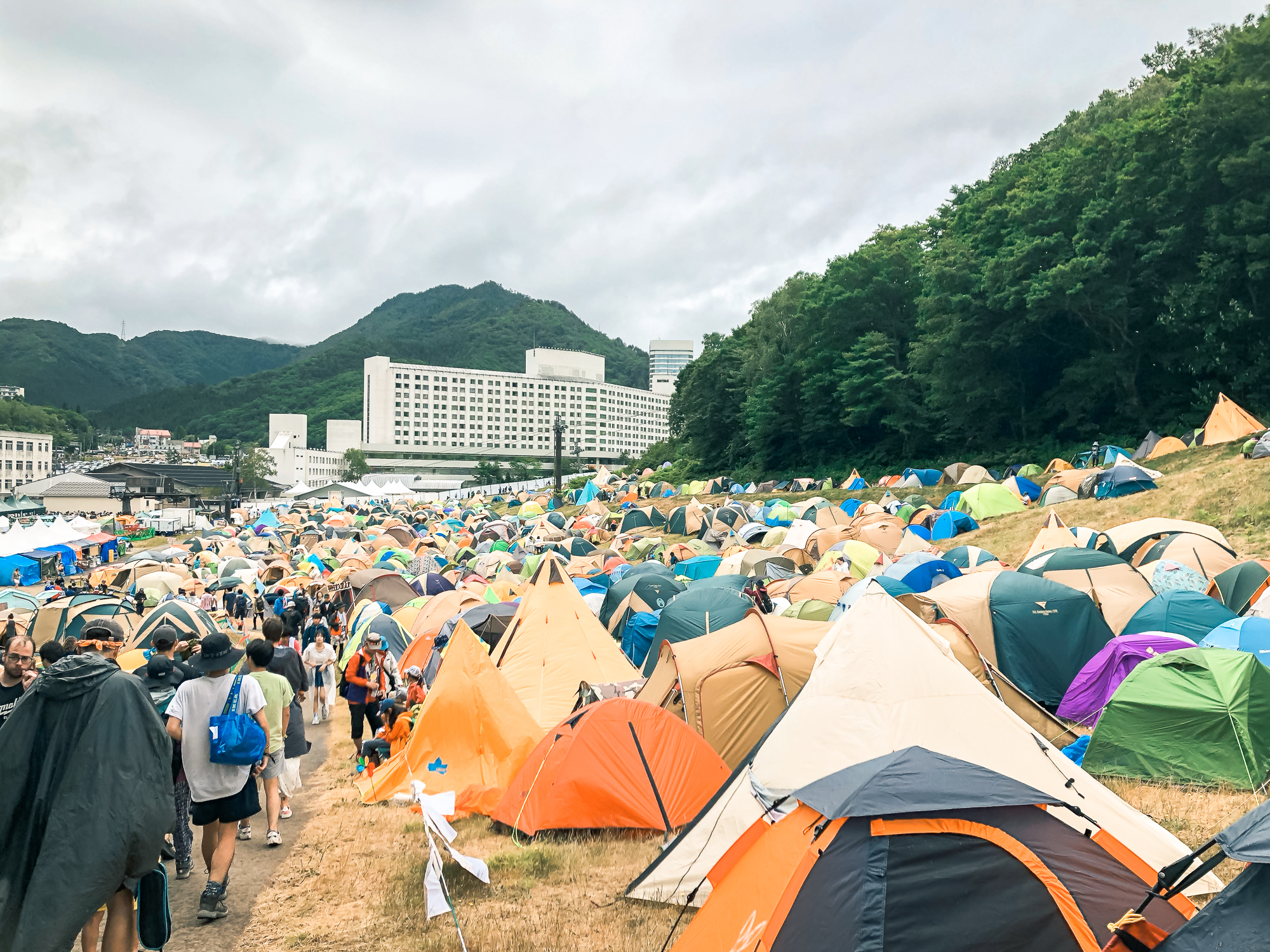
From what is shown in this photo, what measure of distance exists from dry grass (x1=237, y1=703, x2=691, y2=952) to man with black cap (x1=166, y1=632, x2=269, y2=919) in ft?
1.41

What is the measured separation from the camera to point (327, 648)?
497 inches

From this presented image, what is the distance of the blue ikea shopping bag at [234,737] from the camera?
5.05m

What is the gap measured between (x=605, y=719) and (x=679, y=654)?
1.91 m

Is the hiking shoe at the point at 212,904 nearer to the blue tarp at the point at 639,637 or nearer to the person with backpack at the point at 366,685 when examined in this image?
the person with backpack at the point at 366,685

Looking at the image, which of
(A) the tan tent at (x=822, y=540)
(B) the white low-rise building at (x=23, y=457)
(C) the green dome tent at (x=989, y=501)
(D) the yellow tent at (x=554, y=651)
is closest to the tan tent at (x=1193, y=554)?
(D) the yellow tent at (x=554, y=651)

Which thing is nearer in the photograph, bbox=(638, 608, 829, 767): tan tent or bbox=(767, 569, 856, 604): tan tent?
bbox=(638, 608, 829, 767): tan tent

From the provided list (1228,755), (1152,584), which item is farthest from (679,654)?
(1152,584)

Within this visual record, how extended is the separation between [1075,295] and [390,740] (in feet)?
103

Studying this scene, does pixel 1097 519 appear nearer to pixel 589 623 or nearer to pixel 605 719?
pixel 589 623

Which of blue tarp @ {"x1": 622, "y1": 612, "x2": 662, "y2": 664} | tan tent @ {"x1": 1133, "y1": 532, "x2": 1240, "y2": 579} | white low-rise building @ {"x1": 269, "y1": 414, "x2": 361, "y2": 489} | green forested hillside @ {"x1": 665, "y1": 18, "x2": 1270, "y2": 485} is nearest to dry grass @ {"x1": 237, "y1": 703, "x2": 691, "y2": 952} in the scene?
blue tarp @ {"x1": 622, "y1": 612, "x2": 662, "y2": 664}

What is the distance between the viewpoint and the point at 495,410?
148 meters

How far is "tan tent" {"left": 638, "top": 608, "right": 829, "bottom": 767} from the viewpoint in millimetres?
8289

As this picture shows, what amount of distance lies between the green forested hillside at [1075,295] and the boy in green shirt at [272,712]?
101ft

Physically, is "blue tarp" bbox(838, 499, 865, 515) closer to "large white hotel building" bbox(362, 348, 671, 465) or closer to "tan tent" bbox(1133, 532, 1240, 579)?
"tan tent" bbox(1133, 532, 1240, 579)
